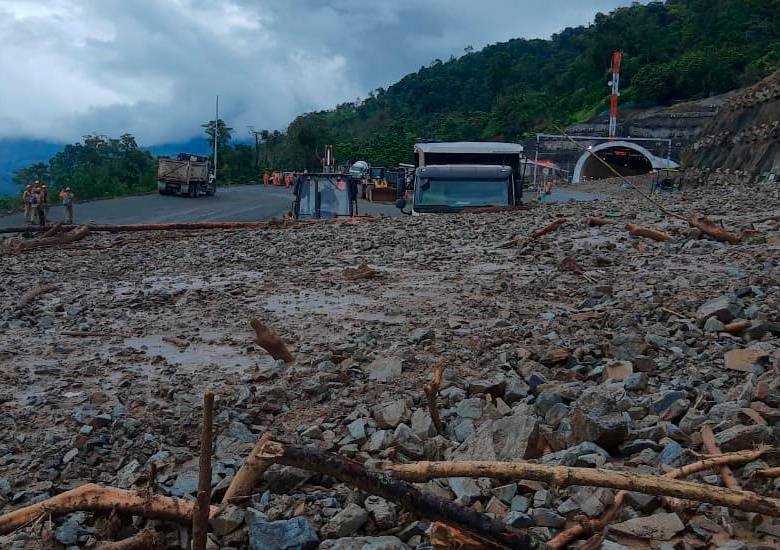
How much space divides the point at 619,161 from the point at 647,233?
35.1 meters

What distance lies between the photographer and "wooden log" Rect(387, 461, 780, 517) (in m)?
2.59

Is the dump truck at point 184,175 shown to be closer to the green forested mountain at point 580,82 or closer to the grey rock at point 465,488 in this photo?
the green forested mountain at point 580,82

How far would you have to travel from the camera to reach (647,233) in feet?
35.5

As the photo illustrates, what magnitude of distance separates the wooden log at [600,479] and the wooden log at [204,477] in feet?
2.42

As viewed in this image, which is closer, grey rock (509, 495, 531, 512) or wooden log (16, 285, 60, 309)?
grey rock (509, 495, 531, 512)

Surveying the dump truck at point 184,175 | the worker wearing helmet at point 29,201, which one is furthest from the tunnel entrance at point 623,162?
the worker wearing helmet at point 29,201

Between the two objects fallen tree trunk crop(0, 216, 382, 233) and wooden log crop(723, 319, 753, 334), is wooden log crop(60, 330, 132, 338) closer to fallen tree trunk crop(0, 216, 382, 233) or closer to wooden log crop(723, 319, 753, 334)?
wooden log crop(723, 319, 753, 334)

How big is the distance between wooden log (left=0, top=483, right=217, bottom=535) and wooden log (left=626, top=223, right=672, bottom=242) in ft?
28.4

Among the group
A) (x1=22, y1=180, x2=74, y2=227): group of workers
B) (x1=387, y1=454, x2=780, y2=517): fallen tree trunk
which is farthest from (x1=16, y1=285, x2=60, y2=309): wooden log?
(x1=22, y1=180, x2=74, y2=227): group of workers

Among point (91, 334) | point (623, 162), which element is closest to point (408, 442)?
point (91, 334)

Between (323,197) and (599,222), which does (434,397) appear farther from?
(323,197)

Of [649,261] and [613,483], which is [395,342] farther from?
[649,261]

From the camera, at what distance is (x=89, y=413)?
15.5ft

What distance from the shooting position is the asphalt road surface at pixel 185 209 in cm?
2667
